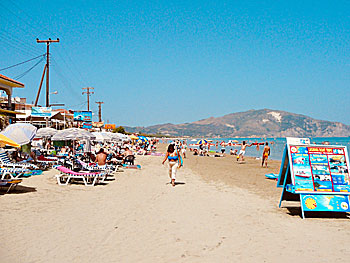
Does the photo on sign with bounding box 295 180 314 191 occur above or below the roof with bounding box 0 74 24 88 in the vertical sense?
below

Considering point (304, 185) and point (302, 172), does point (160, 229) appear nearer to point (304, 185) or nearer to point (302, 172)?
point (304, 185)

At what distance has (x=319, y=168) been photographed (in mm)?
6855

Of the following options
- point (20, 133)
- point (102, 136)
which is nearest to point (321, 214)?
point (20, 133)

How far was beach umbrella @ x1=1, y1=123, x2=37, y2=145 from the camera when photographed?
12633mm

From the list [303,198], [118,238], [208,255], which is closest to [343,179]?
[303,198]

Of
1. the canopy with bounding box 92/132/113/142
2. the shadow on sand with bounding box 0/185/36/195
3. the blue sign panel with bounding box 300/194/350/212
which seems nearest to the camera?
the blue sign panel with bounding box 300/194/350/212

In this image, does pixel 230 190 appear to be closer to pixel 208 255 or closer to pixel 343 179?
pixel 343 179

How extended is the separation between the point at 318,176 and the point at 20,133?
34.8 ft

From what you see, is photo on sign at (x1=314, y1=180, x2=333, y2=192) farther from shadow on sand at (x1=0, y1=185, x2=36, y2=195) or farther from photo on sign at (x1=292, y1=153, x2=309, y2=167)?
shadow on sand at (x1=0, y1=185, x2=36, y2=195)

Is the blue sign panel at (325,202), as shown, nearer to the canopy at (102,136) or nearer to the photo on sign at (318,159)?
the photo on sign at (318,159)

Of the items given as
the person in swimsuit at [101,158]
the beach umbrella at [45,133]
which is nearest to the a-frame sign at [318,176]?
the person in swimsuit at [101,158]

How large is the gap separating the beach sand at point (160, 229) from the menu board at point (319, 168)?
2.04ft

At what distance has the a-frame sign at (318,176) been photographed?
6496 millimetres

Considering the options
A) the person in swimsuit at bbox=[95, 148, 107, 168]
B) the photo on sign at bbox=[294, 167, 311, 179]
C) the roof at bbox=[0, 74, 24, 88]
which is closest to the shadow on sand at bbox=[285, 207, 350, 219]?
the photo on sign at bbox=[294, 167, 311, 179]
